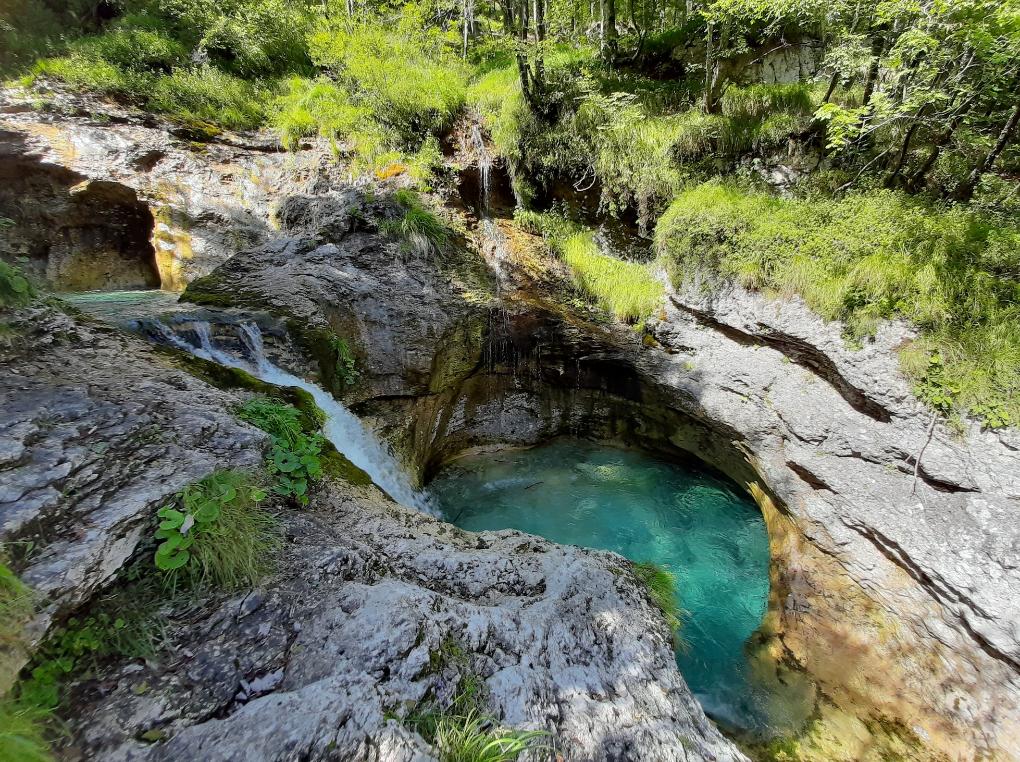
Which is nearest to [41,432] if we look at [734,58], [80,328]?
[80,328]

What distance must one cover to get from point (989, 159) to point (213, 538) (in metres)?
8.26

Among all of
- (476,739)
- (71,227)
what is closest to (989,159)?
(476,739)

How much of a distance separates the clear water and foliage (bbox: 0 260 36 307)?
15.8ft

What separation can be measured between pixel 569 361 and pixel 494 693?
5.38m

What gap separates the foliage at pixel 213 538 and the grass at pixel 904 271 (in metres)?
5.89

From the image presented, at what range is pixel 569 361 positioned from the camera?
708 cm

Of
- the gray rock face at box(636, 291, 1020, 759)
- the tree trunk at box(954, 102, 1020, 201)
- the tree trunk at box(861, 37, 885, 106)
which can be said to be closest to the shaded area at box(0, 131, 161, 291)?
the gray rock face at box(636, 291, 1020, 759)

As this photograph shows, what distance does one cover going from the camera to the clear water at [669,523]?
14.8 ft

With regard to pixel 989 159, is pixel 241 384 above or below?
below

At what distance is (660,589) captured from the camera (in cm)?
339

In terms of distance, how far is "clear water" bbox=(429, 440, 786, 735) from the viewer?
14.8 ft

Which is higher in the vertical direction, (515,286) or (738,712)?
(515,286)

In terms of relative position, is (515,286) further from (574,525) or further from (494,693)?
(494,693)

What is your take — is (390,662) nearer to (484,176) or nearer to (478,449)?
(478,449)
